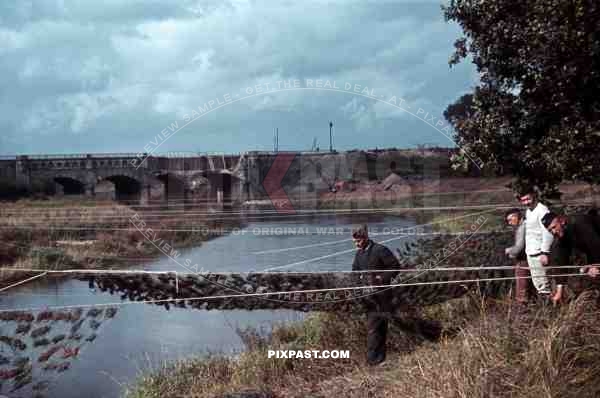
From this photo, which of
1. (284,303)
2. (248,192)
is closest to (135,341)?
Answer: (284,303)

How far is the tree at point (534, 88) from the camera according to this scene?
198 inches

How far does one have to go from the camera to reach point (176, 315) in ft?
30.7

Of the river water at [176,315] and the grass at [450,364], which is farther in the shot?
the river water at [176,315]

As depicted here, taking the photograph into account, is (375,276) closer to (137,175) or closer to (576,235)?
(576,235)

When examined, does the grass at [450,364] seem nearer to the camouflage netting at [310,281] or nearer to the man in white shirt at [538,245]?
the man in white shirt at [538,245]

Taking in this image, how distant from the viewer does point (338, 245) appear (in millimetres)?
9883

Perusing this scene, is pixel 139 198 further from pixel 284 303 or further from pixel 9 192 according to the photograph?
pixel 284 303

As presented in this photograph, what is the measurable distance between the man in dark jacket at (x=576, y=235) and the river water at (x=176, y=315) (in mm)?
3728

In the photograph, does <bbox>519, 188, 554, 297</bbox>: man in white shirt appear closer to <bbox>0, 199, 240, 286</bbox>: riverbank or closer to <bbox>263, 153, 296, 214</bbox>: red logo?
<bbox>0, 199, 240, 286</bbox>: riverbank

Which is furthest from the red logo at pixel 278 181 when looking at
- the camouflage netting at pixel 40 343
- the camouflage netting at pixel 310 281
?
the camouflage netting at pixel 40 343

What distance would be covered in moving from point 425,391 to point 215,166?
31.7ft

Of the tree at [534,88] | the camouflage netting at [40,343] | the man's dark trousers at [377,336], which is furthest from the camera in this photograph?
the camouflage netting at [40,343]

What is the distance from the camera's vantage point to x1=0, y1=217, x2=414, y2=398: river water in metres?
7.91

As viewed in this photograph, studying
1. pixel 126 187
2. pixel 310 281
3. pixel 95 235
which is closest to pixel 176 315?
pixel 310 281
